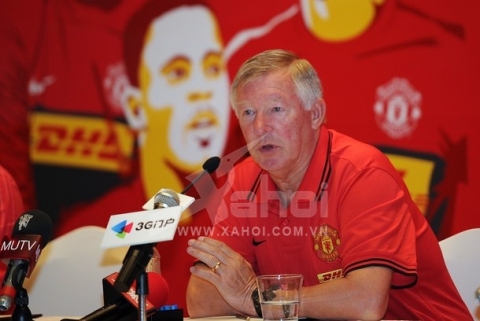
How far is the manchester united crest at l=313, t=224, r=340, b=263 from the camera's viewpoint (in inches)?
107

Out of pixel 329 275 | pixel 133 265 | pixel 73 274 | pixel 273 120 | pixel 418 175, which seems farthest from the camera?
pixel 418 175

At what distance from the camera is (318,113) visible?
299cm

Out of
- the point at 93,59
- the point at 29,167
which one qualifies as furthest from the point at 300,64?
the point at 29,167

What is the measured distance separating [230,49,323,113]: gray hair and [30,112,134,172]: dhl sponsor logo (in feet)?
4.99

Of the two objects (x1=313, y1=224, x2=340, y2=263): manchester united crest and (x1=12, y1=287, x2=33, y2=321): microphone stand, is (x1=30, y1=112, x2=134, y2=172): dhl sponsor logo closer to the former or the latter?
(x1=313, y1=224, x2=340, y2=263): manchester united crest

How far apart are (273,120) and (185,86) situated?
1470 millimetres

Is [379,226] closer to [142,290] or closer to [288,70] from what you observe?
[288,70]

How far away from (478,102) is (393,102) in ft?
1.39

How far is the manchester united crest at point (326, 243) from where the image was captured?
273 centimetres

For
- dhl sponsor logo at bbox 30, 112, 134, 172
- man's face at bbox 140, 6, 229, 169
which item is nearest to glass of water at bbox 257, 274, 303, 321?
man's face at bbox 140, 6, 229, 169

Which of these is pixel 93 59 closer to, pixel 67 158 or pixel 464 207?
pixel 67 158

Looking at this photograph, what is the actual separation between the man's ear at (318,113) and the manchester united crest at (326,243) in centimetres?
44

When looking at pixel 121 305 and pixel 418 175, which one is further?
pixel 418 175

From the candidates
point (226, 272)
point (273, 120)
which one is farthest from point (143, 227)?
point (273, 120)
